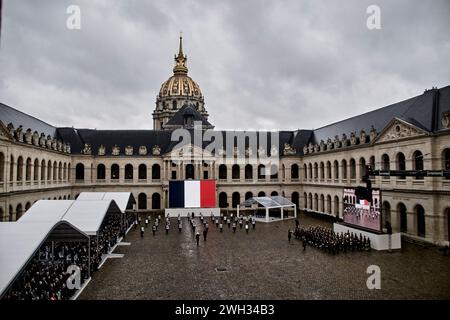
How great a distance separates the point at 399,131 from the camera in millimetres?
34094

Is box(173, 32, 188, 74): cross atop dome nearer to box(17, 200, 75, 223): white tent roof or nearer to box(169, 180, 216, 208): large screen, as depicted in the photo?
box(169, 180, 216, 208): large screen

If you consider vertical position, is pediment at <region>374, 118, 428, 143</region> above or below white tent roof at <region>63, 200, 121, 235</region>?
above

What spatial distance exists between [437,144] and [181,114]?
2280 inches

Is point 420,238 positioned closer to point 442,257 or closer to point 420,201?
point 420,201

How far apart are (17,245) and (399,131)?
34.3 meters

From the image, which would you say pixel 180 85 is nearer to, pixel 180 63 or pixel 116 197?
pixel 180 63

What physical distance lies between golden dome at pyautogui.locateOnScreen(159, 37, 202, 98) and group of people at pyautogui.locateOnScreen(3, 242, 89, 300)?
74.4 m

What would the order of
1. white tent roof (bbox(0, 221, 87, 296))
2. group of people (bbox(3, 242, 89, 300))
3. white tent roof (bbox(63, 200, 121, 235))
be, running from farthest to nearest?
white tent roof (bbox(63, 200, 121, 235)), group of people (bbox(3, 242, 89, 300)), white tent roof (bbox(0, 221, 87, 296))

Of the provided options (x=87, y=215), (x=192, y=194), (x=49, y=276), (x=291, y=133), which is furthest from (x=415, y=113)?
(x=49, y=276)

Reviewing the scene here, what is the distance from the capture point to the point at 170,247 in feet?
97.6

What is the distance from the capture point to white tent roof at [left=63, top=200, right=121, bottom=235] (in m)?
21.5

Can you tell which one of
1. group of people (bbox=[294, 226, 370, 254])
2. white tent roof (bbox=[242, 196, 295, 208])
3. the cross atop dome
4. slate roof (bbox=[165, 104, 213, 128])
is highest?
the cross atop dome

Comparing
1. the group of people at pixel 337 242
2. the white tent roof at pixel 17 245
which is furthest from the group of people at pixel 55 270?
the group of people at pixel 337 242

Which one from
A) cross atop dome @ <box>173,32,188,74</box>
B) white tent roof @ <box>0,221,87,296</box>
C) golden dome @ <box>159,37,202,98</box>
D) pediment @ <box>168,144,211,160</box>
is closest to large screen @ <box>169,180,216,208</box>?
pediment @ <box>168,144,211,160</box>
